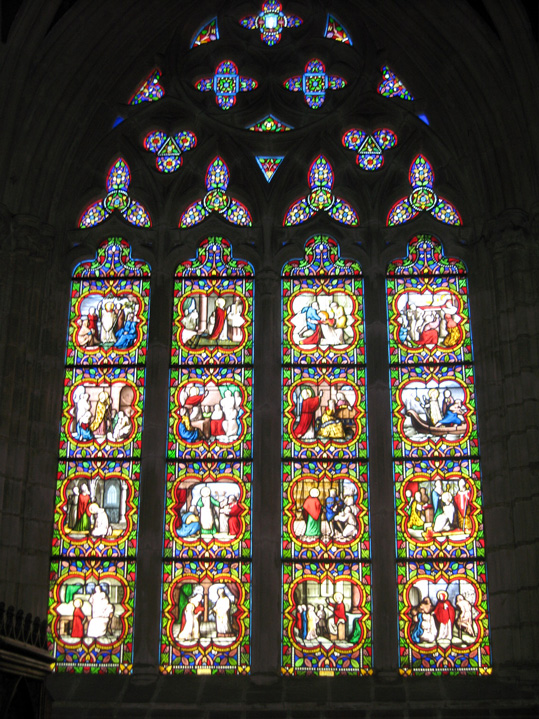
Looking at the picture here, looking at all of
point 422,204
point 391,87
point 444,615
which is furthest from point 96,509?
point 391,87

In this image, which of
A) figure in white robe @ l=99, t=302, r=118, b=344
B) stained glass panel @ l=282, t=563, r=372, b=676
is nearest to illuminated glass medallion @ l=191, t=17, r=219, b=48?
figure in white robe @ l=99, t=302, r=118, b=344

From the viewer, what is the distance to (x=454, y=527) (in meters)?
12.8

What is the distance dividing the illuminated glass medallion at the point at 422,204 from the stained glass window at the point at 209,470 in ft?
6.61

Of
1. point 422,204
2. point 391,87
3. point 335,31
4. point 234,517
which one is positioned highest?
point 335,31

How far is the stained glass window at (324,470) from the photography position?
12.4m

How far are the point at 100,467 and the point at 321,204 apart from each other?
4.35 m

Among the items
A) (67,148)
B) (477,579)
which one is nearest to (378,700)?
(477,579)

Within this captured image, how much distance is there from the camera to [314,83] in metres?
15.5

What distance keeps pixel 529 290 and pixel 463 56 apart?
126 inches

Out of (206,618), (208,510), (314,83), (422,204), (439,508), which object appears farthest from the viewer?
(314,83)

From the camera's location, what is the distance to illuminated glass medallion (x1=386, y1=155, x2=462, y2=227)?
576 inches

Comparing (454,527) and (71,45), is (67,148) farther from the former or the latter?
(454,527)

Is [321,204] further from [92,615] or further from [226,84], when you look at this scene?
[92,615]

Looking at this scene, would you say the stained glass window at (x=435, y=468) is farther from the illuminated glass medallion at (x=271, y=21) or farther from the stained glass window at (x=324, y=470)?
the illuminated glass medallion at (x=271, y=21)
